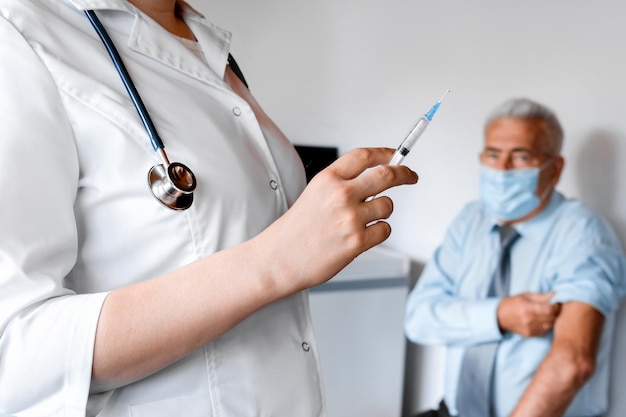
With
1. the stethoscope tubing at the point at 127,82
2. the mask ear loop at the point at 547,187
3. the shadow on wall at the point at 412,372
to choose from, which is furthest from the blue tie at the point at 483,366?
the stethoscope tubing at the point at 127,82

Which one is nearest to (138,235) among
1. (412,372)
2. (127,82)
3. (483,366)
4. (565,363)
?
(127,82)

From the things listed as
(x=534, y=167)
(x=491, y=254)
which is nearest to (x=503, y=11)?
(x=534, y=167)

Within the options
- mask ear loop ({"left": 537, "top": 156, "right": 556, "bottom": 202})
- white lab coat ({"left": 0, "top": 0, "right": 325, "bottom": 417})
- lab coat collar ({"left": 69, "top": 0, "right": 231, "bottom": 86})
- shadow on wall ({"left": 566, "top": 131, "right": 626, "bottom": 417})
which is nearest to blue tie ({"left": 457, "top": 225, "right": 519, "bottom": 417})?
mask ear loop ({"left": 537, "top": 156, "right": 556, "bottom": 202})

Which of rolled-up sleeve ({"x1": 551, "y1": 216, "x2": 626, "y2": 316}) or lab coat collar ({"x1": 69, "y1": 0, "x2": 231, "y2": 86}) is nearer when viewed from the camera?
lab coat collar ({"x1": 69, "y1": 0, "x2": 231, "y2": 86})

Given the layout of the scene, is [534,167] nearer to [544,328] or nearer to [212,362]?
[544,328]

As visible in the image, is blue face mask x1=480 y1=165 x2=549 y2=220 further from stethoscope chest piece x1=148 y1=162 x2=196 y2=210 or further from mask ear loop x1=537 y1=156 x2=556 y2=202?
stethoscope chest piece x1=148 y1=162 x2=196 y2=210

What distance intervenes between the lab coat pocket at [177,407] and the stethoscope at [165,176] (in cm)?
18

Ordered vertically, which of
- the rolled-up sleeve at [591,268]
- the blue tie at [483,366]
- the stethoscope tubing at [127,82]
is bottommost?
the blue tie at [483,366]

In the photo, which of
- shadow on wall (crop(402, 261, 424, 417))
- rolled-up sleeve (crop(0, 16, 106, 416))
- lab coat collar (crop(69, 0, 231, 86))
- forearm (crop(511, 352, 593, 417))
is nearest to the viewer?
rolled-up sleeve (crop(0, 16, 106, 416))

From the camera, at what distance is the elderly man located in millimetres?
1575

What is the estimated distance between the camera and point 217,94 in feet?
2.34

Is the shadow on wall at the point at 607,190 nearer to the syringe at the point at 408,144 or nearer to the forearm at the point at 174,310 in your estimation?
the syringe at the point at 408,144

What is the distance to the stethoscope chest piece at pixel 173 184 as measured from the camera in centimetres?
57

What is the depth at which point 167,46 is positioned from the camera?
68 cm
